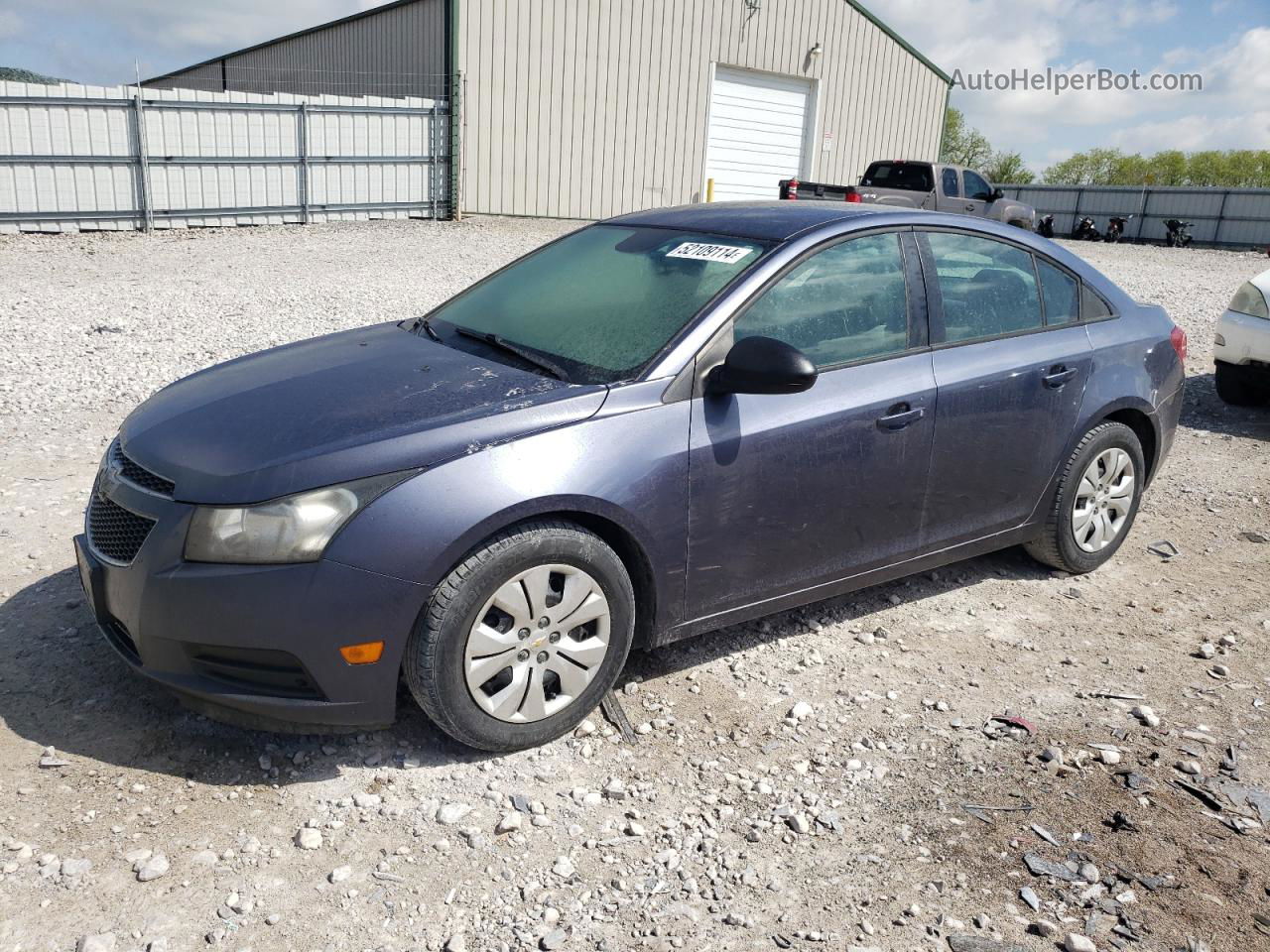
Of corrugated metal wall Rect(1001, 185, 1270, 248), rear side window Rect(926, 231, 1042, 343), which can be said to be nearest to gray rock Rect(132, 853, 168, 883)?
rear side window Rect(926, 231, 1042, 343)

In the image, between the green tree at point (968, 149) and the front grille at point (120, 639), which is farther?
the green tree at point (968, 149)

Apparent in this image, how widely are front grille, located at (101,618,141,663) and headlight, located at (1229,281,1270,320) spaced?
775cm

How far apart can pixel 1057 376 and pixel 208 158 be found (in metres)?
15.0

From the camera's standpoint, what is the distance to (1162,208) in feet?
104

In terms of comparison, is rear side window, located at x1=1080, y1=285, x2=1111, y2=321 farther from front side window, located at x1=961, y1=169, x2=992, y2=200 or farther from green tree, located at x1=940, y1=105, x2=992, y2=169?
green tree, located at x1=940, y1=105, x2=992, y2=169

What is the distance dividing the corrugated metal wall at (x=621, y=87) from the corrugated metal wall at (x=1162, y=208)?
41.9 feet

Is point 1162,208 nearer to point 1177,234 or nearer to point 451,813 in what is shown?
point 1177,234

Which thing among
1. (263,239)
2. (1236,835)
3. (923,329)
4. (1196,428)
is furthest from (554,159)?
(1236,835)

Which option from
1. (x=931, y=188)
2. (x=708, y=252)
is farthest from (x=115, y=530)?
(x=931, y=188)

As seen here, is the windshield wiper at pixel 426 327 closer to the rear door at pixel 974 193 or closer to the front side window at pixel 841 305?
the front side window at pixel 841 305

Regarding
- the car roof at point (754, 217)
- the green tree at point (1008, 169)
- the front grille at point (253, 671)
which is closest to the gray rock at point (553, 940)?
the front grille at point (253, 671)

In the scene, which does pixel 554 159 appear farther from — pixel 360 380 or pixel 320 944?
pixel 320 944

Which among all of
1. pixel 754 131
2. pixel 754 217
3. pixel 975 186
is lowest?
pixel 754 217

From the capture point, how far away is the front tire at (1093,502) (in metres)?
4.50
